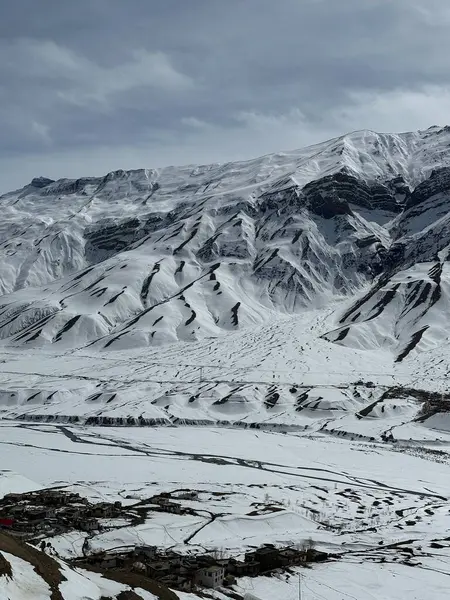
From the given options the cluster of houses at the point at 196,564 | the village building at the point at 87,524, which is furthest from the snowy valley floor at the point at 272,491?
the cluster of houses at the point at 196,564

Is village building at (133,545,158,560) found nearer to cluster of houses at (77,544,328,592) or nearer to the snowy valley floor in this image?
cluster of houses at (77,544,328,592)

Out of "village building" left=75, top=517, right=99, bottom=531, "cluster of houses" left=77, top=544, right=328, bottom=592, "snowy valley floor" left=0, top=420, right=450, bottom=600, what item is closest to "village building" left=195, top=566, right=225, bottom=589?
"cluster of houses" left=77, top=544, right=328, bottom=592

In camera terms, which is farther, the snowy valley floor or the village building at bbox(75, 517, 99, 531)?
the village building at bbox(75, 517, 99, 531)

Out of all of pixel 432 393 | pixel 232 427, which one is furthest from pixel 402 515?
pixel 432 393

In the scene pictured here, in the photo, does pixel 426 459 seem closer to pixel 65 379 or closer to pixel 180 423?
pixel 180 423

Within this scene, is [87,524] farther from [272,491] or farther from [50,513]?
[272,491]

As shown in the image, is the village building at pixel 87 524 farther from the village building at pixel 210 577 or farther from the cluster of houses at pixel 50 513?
the village building at pixel 210 577

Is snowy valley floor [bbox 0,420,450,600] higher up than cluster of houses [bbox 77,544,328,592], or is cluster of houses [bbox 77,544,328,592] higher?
cluster of houses [bbox 77,544,328,592]
